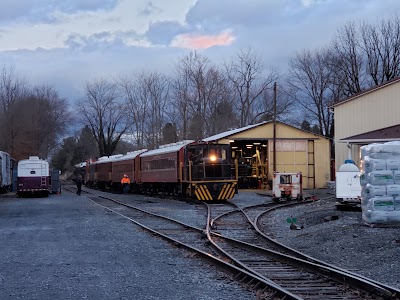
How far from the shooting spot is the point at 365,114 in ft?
126

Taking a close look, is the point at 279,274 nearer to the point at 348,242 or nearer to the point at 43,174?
the point at 348,242

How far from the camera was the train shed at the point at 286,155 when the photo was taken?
47.3m

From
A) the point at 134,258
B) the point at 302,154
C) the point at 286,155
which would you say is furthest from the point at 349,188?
the point at 302,154

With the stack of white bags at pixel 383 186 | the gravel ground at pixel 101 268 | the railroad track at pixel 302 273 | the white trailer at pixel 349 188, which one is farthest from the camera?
the white trailer at pixel 349 188

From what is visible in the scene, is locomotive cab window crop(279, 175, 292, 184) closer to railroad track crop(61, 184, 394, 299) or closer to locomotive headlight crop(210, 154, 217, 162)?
locomotive headlight crop(210, 154, 217, 162)

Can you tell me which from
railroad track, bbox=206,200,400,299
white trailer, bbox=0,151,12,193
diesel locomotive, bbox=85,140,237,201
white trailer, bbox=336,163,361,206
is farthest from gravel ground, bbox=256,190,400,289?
white trailer, bbox=0,151,12,193

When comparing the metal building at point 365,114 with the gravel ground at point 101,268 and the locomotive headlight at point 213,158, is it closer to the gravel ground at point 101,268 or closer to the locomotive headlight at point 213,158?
the locomotive headlight at point 213,158

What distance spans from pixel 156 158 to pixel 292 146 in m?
15.7

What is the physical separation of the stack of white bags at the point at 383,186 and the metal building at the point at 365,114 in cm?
1655

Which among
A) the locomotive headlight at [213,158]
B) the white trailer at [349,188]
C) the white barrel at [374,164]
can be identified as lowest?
the white trailer at [349,188]

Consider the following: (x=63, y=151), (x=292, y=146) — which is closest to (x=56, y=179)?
(x=292, y=146)

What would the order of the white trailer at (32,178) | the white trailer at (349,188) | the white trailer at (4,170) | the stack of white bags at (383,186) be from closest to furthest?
1. the stack of white bags at (383,186)
2. the white trailer at (349,188)
3. the white trailer at (32,178)
4. the white trailer at (4,170)

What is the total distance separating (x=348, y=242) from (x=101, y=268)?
5.89m

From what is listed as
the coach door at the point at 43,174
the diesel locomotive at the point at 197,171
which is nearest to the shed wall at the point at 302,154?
the diesel locomotive at the point at 197,171
